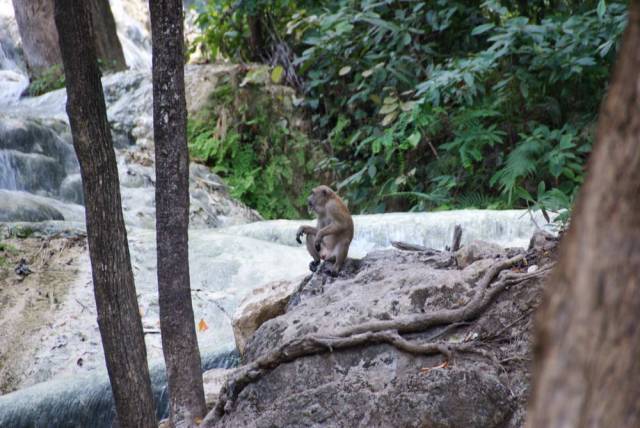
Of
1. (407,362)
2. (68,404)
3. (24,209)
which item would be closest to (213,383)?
(68,404)

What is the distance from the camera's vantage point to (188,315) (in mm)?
4805

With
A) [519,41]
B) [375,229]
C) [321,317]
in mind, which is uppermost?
[519,41]

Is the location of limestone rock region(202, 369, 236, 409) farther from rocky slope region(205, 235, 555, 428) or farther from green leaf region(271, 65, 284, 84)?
green leaf region(271, 65, 284, 84)

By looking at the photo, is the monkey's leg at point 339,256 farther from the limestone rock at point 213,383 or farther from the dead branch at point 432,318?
the dead branch at point 432,318

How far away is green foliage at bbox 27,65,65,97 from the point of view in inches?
651

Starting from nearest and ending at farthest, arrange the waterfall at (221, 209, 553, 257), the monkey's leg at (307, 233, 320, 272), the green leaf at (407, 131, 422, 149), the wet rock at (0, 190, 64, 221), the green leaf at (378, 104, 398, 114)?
the monkey's leg at (307, 233, 320, 272), the waterfall at (221, 209, 553, 257), the wet rock at (0, 190, 64, 221), the green leaf at (407, 131, 422, 149), the green leaf at (378, 104, 398, 114)

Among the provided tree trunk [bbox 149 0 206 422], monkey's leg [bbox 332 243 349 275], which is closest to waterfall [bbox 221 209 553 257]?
monkey's leg [bbox 332 243 349 275]

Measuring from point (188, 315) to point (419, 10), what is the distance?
11.0 m

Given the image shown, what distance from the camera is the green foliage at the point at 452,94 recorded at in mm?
12000

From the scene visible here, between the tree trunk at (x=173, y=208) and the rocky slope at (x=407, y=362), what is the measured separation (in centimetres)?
29

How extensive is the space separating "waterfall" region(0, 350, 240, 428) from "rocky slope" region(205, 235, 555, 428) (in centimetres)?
109

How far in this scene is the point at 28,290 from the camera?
8.72 meters

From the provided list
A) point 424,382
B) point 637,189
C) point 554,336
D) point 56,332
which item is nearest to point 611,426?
point 554,336

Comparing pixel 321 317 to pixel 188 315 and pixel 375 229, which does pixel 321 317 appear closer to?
pixel 188 315
